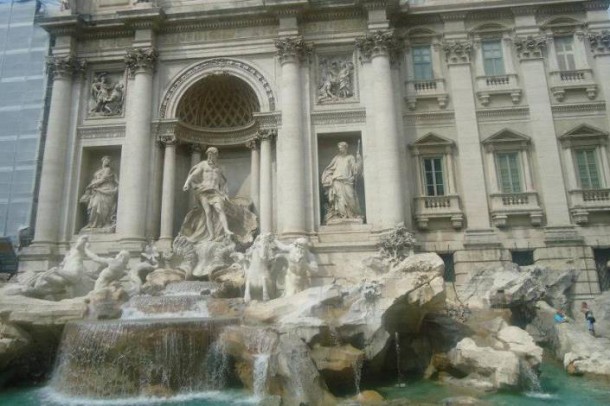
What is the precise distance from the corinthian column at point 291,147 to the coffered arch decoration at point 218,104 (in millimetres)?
803

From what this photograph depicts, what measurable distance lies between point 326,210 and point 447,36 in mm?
9408

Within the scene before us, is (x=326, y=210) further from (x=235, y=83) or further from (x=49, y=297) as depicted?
(x=49, y=297)

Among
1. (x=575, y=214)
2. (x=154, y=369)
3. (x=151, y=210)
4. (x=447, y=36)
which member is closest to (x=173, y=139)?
(x=151, y=210)

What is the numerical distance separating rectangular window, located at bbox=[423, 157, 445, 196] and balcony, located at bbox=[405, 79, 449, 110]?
7.78 ft

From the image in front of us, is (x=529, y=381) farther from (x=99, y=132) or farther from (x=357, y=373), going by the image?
(x=99, y=132)

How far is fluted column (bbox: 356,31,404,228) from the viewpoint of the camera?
16.7 metres

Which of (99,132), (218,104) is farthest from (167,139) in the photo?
(218,104)

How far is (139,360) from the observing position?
32.3 feet

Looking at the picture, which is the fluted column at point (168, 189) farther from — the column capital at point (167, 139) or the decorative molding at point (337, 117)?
the decorative molding at point (337, 117)

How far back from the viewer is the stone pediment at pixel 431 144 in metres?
18.4

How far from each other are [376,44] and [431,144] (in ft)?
15.3

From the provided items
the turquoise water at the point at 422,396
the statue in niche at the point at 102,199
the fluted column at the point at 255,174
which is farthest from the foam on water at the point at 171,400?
the fluted column at the point at 255,174

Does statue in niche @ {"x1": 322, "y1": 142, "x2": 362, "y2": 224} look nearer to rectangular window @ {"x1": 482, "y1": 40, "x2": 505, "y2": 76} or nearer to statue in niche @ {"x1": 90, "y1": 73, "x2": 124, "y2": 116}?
rectangular window @ {"x1": 482, "y1": 40, "x2": 505, "y2": 76}

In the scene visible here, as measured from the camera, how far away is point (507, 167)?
18281 millimetres
